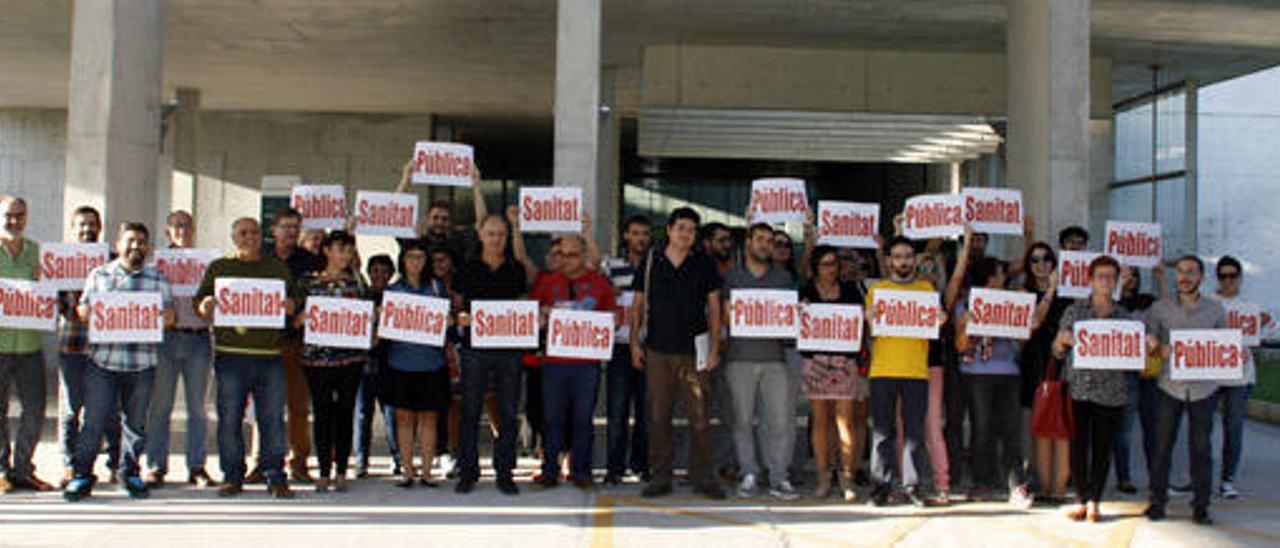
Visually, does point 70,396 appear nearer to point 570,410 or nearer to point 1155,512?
point 570,410

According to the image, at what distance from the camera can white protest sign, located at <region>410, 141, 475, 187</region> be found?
869 cm

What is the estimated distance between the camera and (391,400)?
7762 mm

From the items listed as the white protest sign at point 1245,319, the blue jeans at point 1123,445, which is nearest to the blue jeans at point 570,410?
the blue jeans at point 1123,445

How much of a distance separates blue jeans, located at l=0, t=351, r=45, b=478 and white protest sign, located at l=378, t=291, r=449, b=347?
2.38 m

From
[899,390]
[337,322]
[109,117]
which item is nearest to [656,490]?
[899,390]

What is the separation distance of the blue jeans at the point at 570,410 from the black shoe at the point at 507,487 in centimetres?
32

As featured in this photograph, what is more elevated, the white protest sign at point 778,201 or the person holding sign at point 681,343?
the white protest sign at point 778,201

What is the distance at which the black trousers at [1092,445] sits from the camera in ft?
23.4

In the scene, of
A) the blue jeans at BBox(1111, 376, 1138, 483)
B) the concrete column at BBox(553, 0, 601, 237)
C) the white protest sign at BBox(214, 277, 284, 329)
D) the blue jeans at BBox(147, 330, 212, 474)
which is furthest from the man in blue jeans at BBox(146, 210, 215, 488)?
the blue jeans at BBox(1111, 376, 1138, 483)

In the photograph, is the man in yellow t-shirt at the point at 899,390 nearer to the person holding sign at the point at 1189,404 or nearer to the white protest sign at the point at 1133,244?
the person holding sign at the point at 1189,404

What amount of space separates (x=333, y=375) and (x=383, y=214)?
1.69 m

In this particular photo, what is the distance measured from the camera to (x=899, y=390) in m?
7.50

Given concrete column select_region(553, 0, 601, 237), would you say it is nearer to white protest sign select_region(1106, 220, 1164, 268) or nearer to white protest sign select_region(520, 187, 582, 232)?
white protest sign select_region(520, 187, 582, 232)

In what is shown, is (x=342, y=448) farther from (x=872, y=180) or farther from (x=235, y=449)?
(x=872, y=180)
